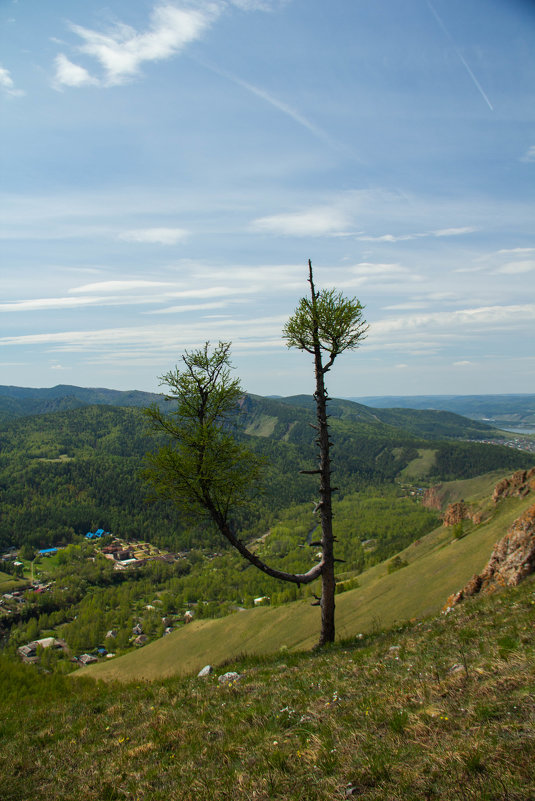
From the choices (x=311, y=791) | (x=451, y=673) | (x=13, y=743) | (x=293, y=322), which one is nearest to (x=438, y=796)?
(x=311, y=791)

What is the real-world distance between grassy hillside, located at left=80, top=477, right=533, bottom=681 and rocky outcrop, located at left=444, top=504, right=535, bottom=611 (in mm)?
5424

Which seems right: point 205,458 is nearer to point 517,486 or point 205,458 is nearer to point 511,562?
point 511,562

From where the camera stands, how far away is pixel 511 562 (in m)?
20.0

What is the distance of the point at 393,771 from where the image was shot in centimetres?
554

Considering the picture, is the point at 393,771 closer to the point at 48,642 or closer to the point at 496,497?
the point at 496,497

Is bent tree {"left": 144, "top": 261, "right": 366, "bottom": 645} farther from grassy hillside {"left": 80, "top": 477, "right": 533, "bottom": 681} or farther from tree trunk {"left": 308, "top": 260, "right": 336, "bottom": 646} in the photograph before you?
grassy hillside {"left": 80, "top": 477, "right": 533, "bottom": 681}

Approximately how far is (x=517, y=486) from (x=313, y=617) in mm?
28787

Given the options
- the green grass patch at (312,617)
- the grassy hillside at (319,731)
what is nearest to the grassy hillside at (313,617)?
the green grass patch at (312,617)

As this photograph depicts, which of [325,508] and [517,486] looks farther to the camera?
[517,486]

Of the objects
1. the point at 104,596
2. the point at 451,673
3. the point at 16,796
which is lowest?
the point at 104,596

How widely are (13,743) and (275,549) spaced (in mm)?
177587

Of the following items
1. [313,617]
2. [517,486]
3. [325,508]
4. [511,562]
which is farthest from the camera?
[517,486]

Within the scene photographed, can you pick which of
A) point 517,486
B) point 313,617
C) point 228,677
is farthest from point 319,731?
point 517,486

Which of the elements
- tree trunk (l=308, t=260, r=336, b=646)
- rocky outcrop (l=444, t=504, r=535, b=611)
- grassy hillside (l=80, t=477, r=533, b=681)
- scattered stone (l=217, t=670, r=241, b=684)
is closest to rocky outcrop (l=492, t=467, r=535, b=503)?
grassy hillside (l=80, t=477, r=533, b=681)
